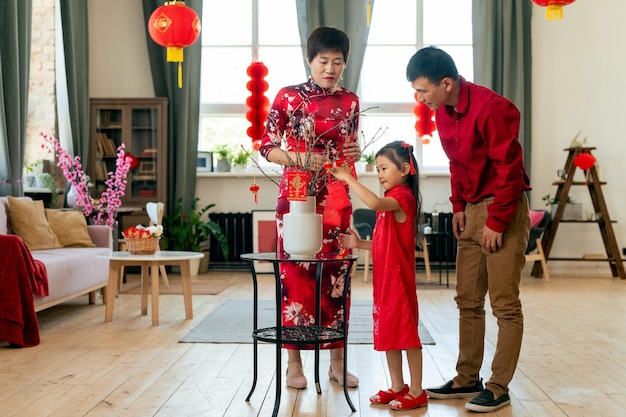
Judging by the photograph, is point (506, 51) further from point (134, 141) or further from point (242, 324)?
point (242, 324)

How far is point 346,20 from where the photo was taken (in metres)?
8.38

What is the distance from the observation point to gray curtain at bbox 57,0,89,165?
763cm

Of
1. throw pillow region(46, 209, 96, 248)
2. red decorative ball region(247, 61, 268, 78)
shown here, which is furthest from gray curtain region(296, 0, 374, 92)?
throw pillow region(46, 209, 96, 248)

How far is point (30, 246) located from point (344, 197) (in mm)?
3011

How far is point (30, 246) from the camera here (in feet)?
17.4

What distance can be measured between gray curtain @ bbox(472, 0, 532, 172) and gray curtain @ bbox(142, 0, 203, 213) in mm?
3010

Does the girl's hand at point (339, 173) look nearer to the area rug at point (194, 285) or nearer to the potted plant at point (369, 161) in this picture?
the area rug at point (194, 285)

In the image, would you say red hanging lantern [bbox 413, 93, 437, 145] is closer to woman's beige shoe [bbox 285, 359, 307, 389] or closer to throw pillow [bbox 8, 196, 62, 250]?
throw pillow [bbox 8, 196, 62, 250]

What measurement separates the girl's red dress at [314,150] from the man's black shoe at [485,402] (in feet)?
1.95

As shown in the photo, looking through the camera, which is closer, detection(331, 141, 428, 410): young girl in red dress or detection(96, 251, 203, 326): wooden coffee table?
detection(331, 141, 428, 410): young girl in red dress

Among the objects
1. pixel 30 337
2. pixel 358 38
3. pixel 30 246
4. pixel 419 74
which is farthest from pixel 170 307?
pixel 358 38

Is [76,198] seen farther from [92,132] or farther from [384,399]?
[384,399]

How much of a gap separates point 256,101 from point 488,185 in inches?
217

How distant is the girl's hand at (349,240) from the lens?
2844mm
